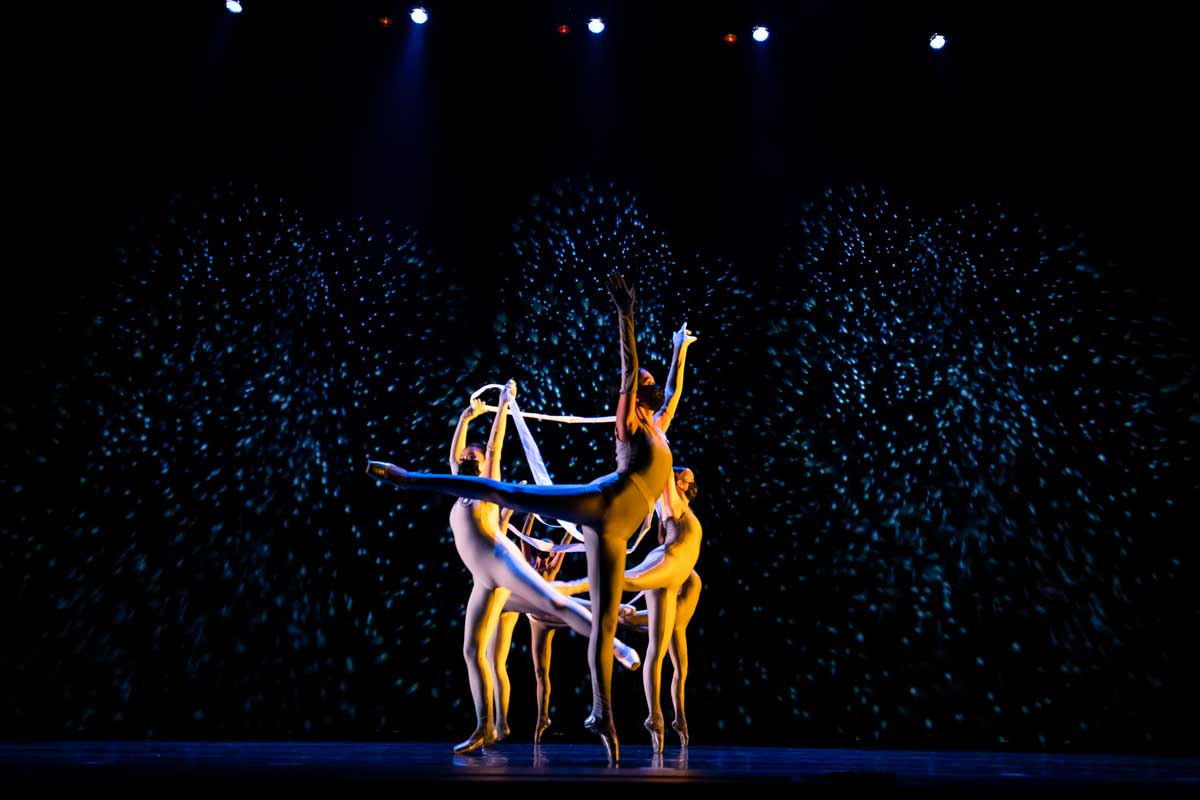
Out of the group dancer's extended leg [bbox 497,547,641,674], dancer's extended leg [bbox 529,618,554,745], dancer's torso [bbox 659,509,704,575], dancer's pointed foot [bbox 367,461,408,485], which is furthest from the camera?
dancer's extended leg [bbox 529,618,554,745]

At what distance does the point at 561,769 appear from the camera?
3914 mm

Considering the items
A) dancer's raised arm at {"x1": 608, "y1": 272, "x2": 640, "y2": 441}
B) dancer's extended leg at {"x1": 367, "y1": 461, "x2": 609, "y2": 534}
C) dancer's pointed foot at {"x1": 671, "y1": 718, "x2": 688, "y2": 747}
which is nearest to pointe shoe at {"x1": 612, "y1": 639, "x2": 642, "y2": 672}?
dancer's pointed foot at {"x1": 671, "y1": 718, "x2": 688, "y2": 747}

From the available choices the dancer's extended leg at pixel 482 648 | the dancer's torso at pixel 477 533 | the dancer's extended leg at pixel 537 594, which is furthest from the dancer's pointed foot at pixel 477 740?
the dancer's torso at pixel 477 533

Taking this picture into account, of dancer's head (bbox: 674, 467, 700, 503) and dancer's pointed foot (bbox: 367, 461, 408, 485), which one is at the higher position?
dancer's head (bbox: 674, 467, 700, 503)

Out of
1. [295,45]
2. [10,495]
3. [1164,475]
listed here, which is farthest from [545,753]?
[295,45]

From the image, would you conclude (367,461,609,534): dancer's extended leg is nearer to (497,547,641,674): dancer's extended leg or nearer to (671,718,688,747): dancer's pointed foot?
(497,547,641,674): dancer's extended leg

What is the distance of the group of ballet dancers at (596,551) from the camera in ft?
13.8

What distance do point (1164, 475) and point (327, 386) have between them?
590 cm

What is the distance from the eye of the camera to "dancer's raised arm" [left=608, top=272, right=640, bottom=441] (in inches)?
170

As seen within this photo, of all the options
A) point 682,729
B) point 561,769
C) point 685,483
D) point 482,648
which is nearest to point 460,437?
point 482,648

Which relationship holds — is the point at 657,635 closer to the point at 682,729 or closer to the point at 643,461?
the point at 682,729

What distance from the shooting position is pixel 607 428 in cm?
782

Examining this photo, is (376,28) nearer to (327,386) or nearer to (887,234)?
(327,386)

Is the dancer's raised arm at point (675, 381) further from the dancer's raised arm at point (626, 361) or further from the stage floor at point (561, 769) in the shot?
the stage floor at point (561, 769)
